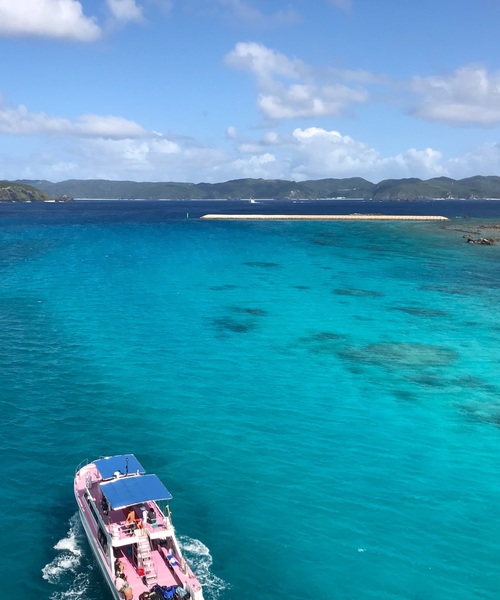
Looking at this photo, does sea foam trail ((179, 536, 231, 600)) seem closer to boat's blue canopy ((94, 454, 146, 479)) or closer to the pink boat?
the pink boat

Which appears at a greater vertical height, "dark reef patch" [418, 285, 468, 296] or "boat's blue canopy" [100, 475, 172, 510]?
"dark reef patch" [418, 285, 468, 296]

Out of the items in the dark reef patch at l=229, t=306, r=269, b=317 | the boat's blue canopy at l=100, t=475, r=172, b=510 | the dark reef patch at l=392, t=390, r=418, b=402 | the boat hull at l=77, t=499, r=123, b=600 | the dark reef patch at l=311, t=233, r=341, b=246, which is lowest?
the boat hull at l=77, t=499, r=123, b=600

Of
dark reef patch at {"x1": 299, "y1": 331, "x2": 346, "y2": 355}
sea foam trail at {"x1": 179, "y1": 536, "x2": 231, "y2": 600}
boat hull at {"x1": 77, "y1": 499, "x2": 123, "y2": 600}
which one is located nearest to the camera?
boat hull at {"x1": 77, "y1": 499, "x2": 123, "y2": 600}

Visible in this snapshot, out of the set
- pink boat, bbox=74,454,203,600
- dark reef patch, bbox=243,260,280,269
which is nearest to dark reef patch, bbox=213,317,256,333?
pink boat, bbox=74,454,203,600

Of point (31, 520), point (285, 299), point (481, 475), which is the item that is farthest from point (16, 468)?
point (285, 299)

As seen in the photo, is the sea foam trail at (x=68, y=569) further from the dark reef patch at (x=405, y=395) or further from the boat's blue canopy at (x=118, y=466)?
the dark reef patch at (x=405, y=395)

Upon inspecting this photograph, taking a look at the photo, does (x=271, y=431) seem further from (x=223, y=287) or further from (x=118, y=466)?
(x=223, y=287)

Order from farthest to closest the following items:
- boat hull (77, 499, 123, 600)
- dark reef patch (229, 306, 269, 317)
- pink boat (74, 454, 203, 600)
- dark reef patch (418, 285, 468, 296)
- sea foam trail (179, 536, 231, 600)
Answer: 1. dark reef patch (418, 285, 468, 296)
2. dark reef patch (229, 306, 269, 317)
3. sea foam trail (179, 536, 231, 600)
4. boat hull (77, 499, 123, 600)
5. pink boat (74, 454, 203, 600)
